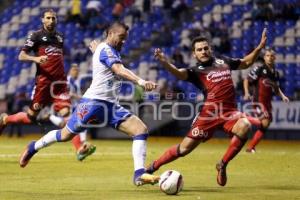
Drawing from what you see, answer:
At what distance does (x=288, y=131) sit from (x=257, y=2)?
6.78 m

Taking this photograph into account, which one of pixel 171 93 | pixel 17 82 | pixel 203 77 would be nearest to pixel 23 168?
pixel 203 77

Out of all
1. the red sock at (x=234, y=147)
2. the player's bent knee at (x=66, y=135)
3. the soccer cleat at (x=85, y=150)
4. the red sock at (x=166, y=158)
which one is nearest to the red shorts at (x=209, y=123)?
the red sock at (x=234, y=147)

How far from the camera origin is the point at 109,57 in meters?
10.9

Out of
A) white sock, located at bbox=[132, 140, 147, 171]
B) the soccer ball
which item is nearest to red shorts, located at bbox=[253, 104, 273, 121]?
white sock, located at bbox=[132, 140, 147, 171]

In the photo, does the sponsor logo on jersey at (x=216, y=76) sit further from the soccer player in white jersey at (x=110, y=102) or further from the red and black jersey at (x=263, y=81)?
the red and black jersey at (x=263, y=81)

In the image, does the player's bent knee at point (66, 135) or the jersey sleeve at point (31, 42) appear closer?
the player's bent knee at point (66, 135)

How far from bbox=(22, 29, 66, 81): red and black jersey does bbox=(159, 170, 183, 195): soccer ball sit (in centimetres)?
615

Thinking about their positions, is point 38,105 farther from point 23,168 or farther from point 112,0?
point 112,0

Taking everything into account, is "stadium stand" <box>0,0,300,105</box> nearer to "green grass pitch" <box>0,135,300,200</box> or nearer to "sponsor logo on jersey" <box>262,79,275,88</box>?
"sponsor logo on jersey" <box>262,79,275,88</box>

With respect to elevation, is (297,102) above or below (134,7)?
below

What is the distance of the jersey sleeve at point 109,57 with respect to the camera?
10797mm

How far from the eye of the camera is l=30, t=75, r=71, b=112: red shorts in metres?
16.2

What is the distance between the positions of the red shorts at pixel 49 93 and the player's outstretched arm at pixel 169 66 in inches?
211

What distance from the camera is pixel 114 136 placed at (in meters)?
26.6
